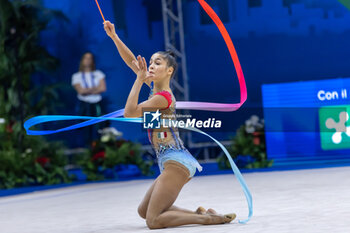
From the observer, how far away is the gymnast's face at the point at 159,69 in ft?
16.0

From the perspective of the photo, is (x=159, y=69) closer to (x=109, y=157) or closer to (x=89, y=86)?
(x=109, y=157)

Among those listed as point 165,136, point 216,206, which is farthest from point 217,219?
point 216,206

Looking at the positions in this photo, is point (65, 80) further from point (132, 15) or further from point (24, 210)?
point (24, 210)

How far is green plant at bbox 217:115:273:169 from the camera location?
12391 millimetres

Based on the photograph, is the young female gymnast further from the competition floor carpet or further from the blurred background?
the blurred background

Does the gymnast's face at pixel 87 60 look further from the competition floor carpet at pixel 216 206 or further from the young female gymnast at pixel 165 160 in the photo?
the young female gymnast at pixel 165 160

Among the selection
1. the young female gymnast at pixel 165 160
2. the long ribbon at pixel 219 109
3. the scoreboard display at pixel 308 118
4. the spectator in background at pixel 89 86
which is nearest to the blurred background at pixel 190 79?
the scoreboard display at pixel 308 118

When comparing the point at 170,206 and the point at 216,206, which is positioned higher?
the point at 170,206

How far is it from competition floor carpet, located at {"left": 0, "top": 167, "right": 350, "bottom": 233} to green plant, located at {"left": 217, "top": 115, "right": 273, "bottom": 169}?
69.9 inches

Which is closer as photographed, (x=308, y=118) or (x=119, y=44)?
(x=119, y=44)

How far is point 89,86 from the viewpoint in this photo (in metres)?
14.2

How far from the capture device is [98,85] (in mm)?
14195

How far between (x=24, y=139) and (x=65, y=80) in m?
2.52

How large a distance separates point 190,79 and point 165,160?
9.11 metres
